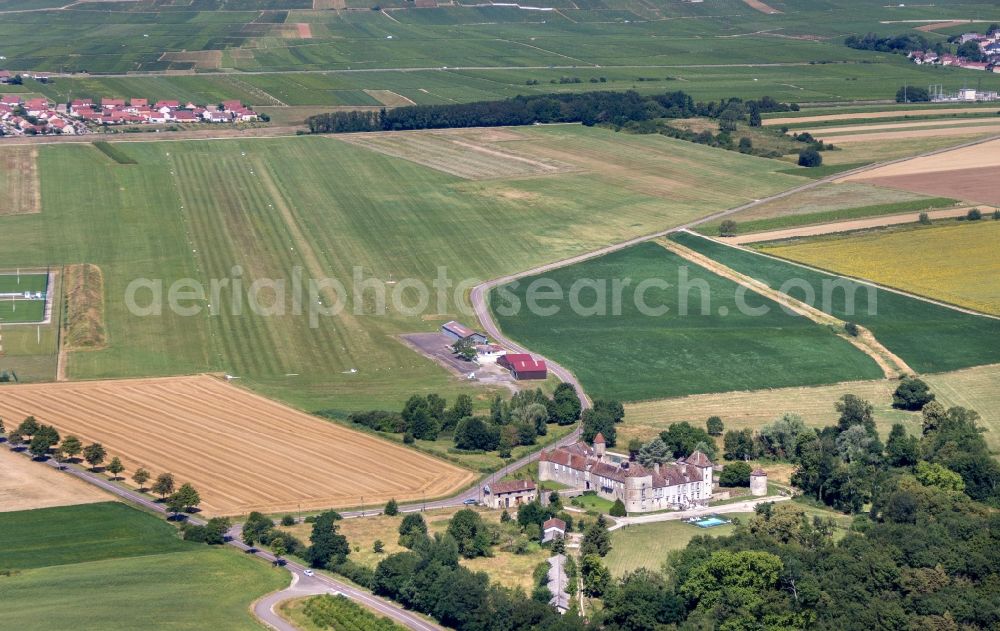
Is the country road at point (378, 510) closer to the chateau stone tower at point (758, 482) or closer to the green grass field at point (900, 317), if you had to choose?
the chateau stone tower at point (758, 482)

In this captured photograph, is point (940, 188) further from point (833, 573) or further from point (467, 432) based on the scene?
point (833, 573)

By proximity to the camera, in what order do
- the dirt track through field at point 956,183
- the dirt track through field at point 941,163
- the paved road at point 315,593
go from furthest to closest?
the dirt track through field at point 941,163
the dirt track through field at point 956,183
the paved road at point 315,593

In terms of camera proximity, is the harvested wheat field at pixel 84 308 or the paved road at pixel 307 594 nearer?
the paved road at pixel 307 594

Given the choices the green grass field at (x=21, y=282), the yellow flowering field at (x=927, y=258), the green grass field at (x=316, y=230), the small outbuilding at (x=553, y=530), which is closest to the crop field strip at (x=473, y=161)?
the green grass field at (x=316, y=230)

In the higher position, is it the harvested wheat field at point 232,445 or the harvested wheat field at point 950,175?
the harvested wheat field at point 950,175

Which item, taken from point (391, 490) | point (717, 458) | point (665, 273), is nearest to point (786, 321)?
point (665, 273)

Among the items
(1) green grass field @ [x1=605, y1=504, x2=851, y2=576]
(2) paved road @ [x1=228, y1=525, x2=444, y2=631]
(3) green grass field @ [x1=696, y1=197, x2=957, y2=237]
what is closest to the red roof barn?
(1) green grass field @ [x1=605, y1=504, x2=851, y2=576]

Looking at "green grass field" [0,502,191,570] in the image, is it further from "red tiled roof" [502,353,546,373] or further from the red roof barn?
"red tiled roof" [502,353,546,373]
